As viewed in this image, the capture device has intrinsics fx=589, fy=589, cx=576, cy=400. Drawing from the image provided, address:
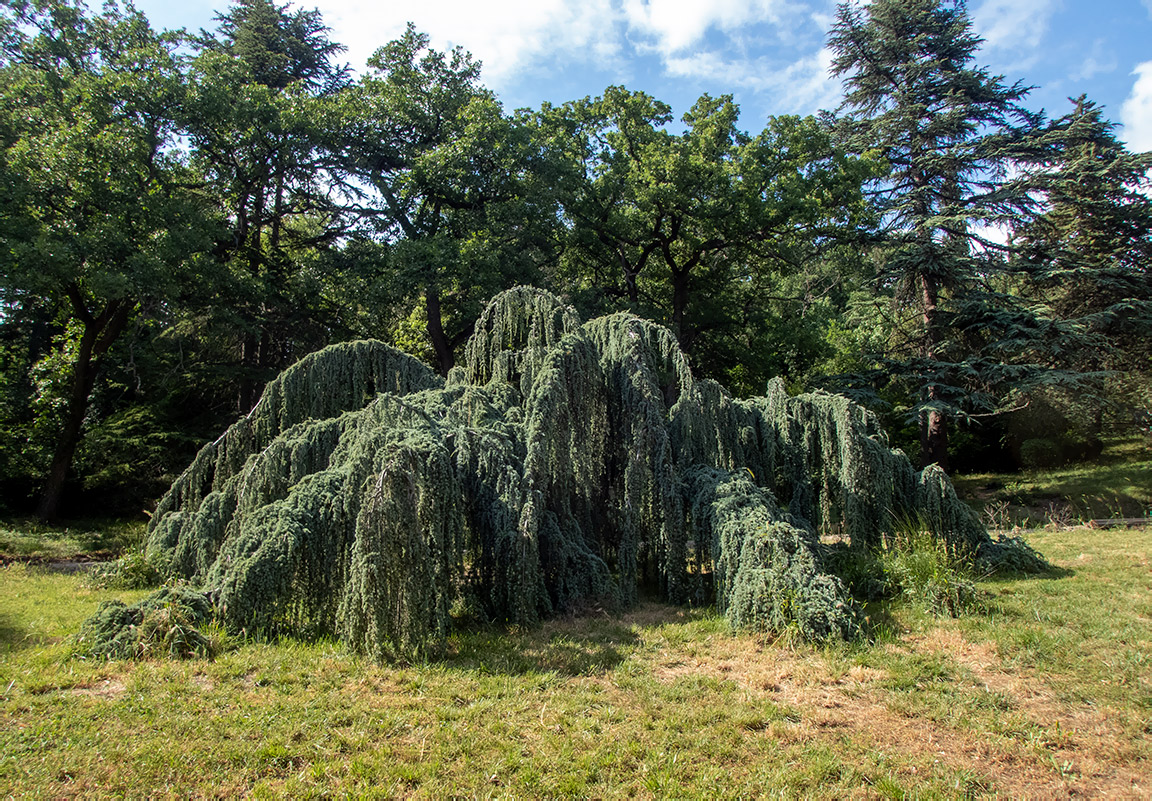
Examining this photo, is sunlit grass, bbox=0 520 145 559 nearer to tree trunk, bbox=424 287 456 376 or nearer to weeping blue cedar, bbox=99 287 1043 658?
weeping blue cedar, bbox=99 287 1043 658

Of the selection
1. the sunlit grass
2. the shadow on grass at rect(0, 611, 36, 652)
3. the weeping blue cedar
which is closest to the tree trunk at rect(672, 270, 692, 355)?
the weeping blue cedar

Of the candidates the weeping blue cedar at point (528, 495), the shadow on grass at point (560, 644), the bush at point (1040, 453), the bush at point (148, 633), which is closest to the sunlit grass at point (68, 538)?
the weeping blue cedar at point (528, 495)

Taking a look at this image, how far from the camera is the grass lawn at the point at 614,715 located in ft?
11.1

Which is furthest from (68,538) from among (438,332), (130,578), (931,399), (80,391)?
(931,399)

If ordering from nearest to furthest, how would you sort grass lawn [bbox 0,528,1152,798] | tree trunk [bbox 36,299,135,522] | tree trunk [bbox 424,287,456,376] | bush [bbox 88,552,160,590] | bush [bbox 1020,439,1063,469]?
grass lawn [bbox 0,528,1152,798]
bush [bbox 88,552,160,590]
tree trunk [bbox 36,299,135,522]
tree trunk [bbox 424,287,456,376]
bush [bbox 1020,439,1063,469]

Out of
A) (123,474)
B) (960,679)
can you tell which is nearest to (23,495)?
(123,474)

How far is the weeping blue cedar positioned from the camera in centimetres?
531

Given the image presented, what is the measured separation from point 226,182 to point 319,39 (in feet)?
23.1

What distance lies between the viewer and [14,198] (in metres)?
12.0

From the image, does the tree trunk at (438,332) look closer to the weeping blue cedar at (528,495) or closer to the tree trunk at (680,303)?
the tree trunk at (680,303)

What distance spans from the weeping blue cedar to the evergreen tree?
8680mm

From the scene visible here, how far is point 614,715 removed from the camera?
415 centimetres

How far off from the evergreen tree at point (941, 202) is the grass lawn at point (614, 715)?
10987 mm

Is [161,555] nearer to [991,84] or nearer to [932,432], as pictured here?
[932,432]
